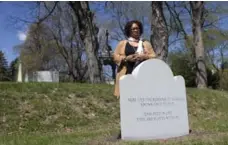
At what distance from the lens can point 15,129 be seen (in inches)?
474

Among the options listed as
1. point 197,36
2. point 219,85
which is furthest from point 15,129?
point 219,85

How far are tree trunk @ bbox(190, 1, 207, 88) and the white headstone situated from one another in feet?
63.3

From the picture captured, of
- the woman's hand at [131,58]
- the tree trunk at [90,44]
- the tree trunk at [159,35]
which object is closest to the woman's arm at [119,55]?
the woman's hand at [131,58]

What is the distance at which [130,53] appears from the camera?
7.41m

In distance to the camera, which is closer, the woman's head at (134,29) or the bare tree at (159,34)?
the woman's head at (134,29)

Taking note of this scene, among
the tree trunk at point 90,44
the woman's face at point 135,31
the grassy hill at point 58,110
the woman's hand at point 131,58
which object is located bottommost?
the grassy hill at point 58,110

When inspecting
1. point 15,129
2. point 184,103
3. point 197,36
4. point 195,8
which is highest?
point 195,8

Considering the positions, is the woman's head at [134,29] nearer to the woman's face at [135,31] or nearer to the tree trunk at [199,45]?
the woman's face at [135,31]

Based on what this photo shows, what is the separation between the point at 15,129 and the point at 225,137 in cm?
687

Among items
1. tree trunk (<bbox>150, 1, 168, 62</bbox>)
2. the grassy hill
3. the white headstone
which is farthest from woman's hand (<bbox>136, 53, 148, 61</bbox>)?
tree trunk (<bbox>150, 1, 168, 62</bbox>)

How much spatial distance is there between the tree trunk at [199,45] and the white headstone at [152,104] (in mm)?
19306

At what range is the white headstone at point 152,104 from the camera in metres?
6.75

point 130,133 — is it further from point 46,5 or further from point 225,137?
point 46,5

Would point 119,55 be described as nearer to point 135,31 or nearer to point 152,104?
point 135,31
